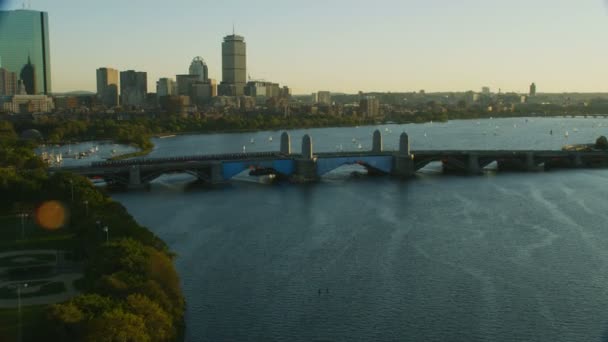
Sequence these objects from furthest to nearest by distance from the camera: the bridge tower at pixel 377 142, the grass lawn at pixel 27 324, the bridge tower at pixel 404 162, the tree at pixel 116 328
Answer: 1. the bridge tower at pixel 377 142
2. the bridge tower at pixel 404 162
3. the grass lawn at pixel 27 324
4. the tree at pixel 116 328

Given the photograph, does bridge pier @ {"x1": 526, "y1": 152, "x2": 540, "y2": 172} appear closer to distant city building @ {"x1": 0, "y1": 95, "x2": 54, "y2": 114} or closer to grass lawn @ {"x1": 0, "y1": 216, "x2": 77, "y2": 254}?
grass lawn @ {"x1": 0, "y1": 216, "x2": 77, "y2": 254}

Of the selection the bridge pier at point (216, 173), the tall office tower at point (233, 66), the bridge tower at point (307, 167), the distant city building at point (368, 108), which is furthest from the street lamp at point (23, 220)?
the tall office tower at point (233, 66)

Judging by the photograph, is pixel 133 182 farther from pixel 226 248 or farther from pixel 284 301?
pixel 284 301

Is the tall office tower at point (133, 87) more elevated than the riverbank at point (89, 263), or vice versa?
the tall office tower at point (133, 87)

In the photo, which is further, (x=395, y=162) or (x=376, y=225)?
(x=395, y=162)

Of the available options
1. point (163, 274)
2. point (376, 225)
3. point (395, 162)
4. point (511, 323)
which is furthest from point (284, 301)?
point (395, 162)

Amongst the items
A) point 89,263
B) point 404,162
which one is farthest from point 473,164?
point 89,263

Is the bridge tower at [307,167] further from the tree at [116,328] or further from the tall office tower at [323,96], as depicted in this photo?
the tall office tower at [323,96]
